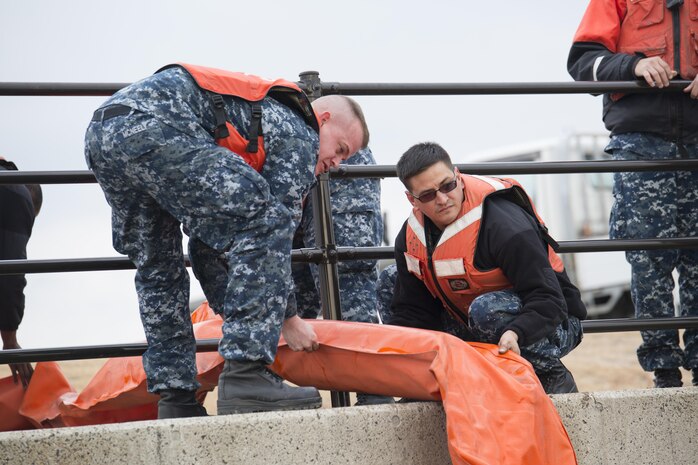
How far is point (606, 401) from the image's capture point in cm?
276

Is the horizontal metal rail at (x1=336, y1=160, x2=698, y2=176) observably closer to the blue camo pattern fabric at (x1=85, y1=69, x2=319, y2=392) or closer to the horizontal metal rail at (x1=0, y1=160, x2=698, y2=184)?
the horizontal metal rail at (x1=0, y1=160, x2=698, y2=184)

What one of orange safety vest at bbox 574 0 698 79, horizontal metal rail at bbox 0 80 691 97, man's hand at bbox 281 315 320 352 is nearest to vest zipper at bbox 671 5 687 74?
orange safety vest at bbox 574 0 698 79

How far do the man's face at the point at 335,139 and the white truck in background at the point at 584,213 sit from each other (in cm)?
1107

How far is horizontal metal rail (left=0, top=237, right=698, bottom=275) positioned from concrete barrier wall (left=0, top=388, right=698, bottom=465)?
72 centimetres

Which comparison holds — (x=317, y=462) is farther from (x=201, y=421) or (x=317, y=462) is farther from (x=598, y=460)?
(x=598, y=460)

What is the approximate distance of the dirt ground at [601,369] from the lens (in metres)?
10.0

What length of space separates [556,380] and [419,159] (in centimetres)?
82

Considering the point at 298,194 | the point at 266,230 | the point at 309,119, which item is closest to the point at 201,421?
the point at 266,230

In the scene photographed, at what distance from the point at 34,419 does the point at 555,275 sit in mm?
1905

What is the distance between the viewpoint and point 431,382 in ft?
8.18

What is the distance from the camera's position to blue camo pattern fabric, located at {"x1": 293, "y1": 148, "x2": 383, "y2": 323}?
3.62m

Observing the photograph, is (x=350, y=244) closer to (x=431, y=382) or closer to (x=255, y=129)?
(x=255, y=129)

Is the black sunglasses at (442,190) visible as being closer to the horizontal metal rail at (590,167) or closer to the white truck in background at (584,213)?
the horizontal metal rail at (590,167)

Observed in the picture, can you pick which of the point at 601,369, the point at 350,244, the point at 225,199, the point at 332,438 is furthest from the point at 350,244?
the point at 601,369
